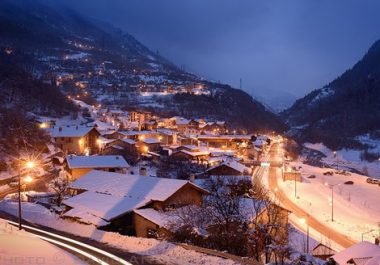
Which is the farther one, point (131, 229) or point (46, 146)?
point (46, 146)

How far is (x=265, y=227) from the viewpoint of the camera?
2042 centimetres

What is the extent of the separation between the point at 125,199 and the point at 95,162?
67.2 ft

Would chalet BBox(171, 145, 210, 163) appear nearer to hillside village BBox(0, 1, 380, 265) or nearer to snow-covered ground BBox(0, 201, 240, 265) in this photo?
hillside village BBox(0, 1, 380, 265)

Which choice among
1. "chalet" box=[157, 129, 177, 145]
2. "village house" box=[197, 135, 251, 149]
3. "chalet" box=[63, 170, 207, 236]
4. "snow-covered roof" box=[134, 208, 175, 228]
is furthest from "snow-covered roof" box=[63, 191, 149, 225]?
"village house" box=[197, 135, 251, 149]

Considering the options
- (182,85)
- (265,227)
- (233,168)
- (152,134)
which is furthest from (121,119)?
(265,227)

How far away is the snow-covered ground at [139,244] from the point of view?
15820 mm

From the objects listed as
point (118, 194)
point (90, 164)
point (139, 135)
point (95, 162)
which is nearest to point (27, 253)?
point (118, 194)

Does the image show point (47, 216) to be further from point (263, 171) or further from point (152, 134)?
point (152, 134)

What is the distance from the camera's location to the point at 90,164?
46906mm

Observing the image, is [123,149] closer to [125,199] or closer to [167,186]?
[167,186]

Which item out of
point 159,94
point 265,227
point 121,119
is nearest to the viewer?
point 265,227

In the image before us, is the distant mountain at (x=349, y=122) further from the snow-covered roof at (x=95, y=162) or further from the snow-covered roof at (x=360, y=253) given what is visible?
the snow-covered roof at (x=360, y=253)

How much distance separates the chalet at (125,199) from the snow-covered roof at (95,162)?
13.1 metres

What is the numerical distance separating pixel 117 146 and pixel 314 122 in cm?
14313
